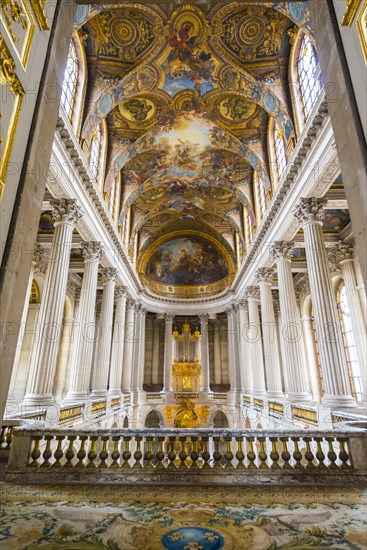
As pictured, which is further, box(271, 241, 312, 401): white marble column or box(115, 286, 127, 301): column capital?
box(115, 286, 127, 301): column capital

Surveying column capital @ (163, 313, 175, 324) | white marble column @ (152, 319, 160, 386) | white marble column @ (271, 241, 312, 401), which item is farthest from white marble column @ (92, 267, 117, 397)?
white marble column @ (152, 319, 160, 386)

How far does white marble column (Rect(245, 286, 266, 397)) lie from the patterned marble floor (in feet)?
48.8

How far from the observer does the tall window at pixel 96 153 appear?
13867 millimetres

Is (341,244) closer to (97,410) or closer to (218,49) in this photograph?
(218,49)

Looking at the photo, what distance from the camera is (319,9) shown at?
4.88m

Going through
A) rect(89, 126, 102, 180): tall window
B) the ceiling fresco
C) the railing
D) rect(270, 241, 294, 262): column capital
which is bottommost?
the railing

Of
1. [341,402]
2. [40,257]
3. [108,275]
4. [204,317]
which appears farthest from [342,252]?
[40,257]

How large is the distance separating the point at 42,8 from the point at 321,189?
30.0 ft

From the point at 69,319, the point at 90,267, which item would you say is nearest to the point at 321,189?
the point at 90,267

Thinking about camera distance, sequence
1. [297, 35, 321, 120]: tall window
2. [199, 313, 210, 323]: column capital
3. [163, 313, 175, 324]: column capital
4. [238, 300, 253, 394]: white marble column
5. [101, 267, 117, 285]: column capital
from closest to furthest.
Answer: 1. [297, 35, 321, 120]: tall window
2. [101, 267, 117, 285]: column capital
3. [238, 300, 253, 394]: white marble column
4. [163, 313, 175, 324]: column capital
5. [199, 313, 210, 323]: column capital

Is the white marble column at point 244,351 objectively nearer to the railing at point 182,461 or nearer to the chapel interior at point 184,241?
the chapel interior at point 184,241

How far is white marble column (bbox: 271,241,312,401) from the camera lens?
11.8 meters

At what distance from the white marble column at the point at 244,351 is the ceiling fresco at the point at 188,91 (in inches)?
274

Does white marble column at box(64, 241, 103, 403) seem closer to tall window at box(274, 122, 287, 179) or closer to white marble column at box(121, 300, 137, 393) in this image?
white marble column at box(121, 300, 137, 393)
